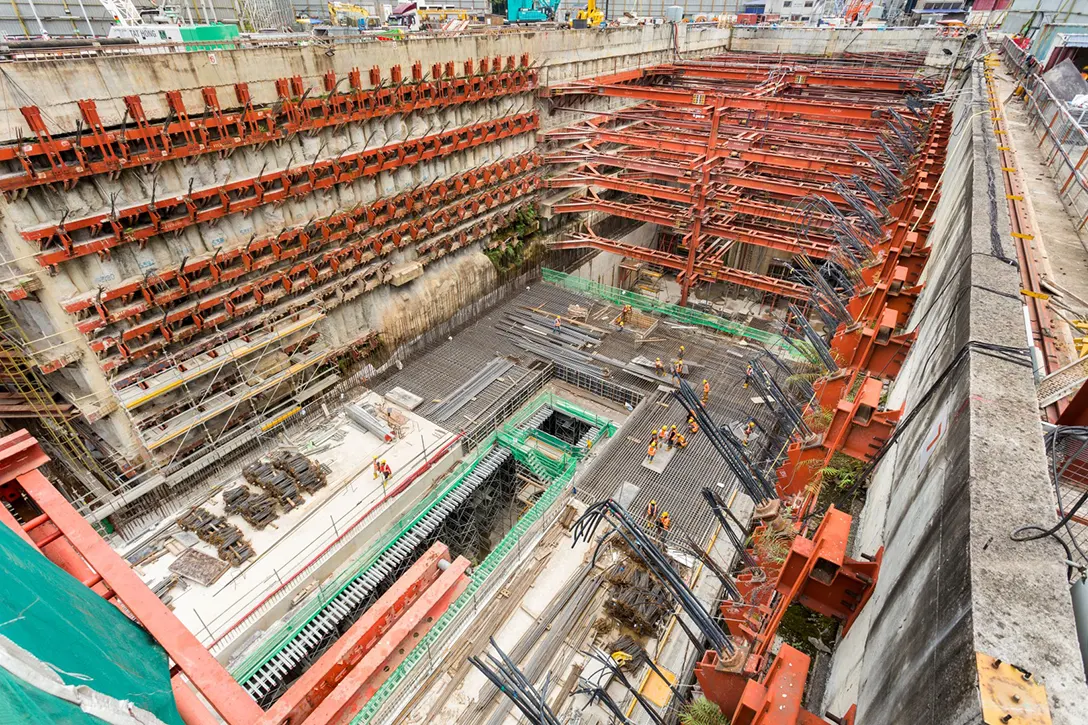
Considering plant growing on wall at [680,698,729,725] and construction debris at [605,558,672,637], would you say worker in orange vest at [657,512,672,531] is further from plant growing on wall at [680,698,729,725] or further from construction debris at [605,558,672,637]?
plant growing on wall at [680,698,729,725]

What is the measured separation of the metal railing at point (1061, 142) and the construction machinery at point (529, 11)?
95.3 feet

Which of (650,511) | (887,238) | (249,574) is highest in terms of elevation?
(887,238)

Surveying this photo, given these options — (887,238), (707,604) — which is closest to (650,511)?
(707,604)

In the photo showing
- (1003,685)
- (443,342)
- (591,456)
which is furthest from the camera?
(443,342)

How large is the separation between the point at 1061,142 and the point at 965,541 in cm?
2091

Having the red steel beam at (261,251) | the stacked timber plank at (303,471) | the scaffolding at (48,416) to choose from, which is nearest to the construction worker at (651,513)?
the stacked timber plank at (303,471)

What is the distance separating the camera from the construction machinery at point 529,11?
121 ft

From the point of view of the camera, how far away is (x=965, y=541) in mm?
3971

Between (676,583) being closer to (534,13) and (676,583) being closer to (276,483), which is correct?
(276,483)

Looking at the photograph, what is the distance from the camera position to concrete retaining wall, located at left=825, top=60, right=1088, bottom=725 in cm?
338

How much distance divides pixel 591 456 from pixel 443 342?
10.2 m

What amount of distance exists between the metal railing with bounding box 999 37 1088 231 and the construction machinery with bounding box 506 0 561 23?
2905 centimetres

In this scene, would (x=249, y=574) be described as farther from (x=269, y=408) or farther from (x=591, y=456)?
(x=591, y=456)

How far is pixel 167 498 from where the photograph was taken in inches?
722
